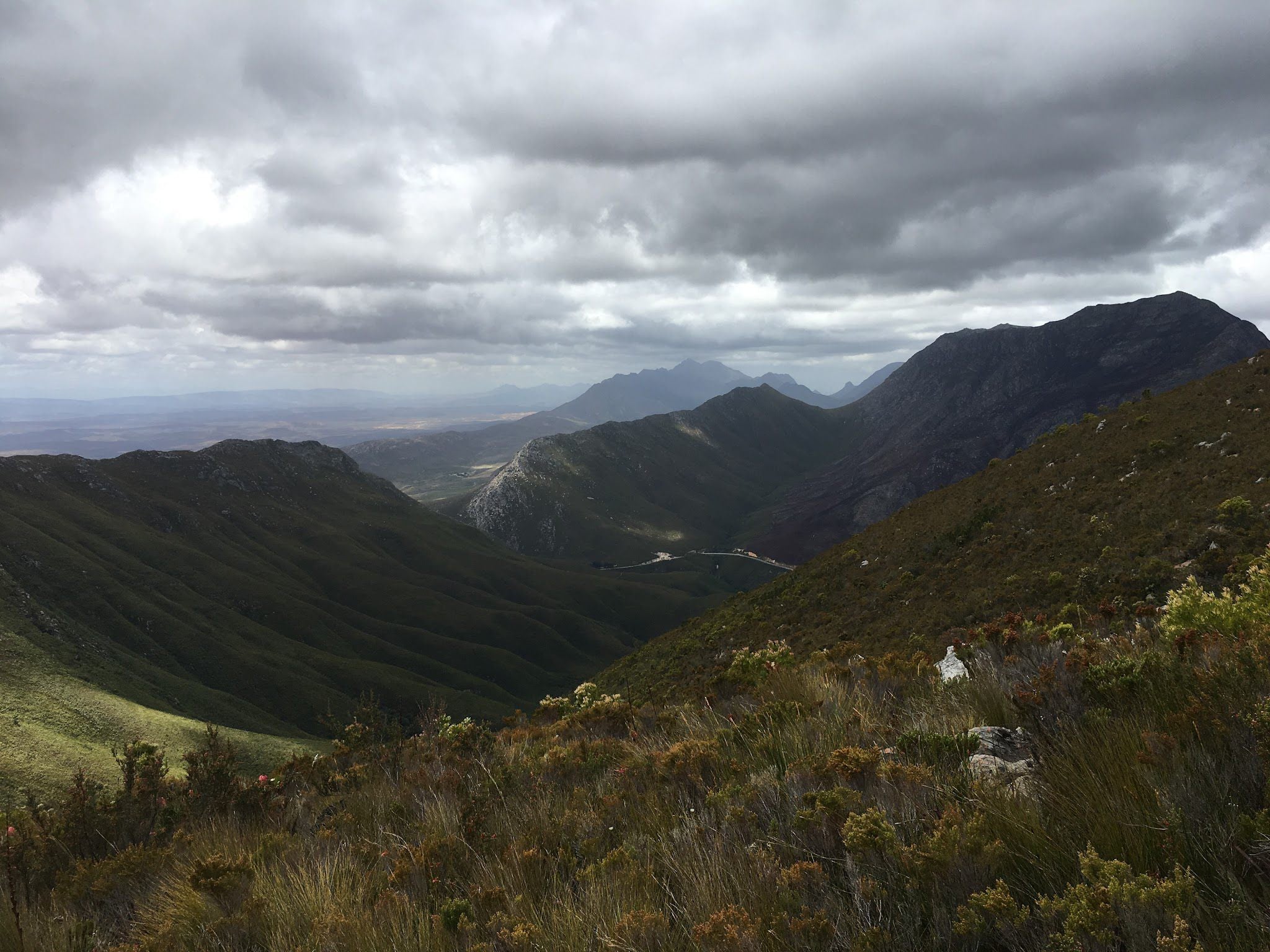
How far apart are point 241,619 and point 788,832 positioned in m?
172

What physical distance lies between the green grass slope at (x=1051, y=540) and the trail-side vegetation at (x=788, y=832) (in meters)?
13.8

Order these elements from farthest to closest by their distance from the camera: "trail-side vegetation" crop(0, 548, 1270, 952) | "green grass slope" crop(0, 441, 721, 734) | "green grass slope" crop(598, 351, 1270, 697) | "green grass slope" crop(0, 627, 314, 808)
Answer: "green grass slope" crop(0, 441, 721, 734) < "green grass slope" crop(0, 627, 314, 808) < "green grass slope" crop(598, 351, 1270, 697) < "trail-side vegetation" crop(0, 548, 1270, 952)

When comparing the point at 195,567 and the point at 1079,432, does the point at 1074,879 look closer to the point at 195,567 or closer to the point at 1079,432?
the point at 1079,432

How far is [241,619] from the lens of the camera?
14062cm

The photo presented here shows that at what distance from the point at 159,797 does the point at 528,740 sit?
5715 mm

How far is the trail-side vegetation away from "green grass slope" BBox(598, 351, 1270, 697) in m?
13.8

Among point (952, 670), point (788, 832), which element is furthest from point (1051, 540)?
point (788, 832)

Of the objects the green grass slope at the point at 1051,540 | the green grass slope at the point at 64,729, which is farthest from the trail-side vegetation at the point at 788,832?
the green grass slope at the point at 64,729

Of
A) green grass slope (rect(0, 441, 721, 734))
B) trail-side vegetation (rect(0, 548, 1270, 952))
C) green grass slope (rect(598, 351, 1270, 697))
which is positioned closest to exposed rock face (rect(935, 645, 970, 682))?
trail-side vegetation (rect(0, 548, 1270, 952))

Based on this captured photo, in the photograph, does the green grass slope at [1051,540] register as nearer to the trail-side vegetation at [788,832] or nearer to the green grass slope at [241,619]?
the trail-side vegetation at [788,832]

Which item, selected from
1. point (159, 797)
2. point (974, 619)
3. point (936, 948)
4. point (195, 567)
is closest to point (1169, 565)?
point (974, 619)

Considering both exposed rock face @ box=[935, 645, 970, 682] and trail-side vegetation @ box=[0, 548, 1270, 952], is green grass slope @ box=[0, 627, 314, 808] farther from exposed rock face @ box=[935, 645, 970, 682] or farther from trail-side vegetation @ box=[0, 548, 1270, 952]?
exposed rock face @ box=[935, 645, 970, 682]

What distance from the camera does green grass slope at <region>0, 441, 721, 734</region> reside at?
10906 cm

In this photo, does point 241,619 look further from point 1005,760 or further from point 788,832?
point 1005,760
